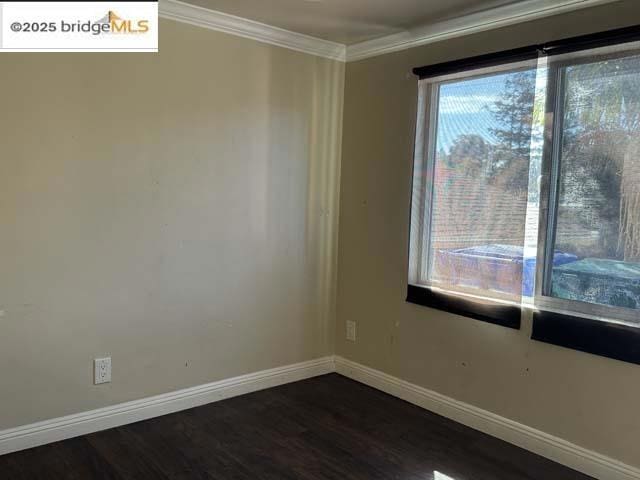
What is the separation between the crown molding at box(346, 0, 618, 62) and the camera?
2547mm

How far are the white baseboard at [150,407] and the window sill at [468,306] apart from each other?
0.91m

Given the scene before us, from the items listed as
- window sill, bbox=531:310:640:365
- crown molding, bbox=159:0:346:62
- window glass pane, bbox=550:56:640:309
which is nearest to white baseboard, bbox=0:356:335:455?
window sill, bbox=531:310:640:365

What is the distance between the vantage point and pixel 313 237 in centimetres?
359

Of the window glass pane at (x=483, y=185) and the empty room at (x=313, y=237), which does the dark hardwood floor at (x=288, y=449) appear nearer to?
the empty room at (x=313, y=237)

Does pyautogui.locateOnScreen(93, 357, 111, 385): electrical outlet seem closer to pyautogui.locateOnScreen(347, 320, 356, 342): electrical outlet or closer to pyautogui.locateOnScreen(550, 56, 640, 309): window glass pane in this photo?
pyautogui.locateOnScreen(347, 320, 356, 342): electrical outlet

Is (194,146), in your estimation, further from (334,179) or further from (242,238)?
(334,179)

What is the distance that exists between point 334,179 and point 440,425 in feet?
5.45

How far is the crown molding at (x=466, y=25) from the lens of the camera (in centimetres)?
255

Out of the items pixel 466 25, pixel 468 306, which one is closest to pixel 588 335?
pixel 468 306

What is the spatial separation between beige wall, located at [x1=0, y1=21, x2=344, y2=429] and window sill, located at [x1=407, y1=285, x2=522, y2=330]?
74cm

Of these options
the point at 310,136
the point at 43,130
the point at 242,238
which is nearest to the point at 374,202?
the point at 310,136

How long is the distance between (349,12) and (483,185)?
3.78ft

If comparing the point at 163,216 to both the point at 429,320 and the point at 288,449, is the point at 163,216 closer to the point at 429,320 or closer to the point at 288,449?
the point at 288,449

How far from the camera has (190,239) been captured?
303 centimetres
